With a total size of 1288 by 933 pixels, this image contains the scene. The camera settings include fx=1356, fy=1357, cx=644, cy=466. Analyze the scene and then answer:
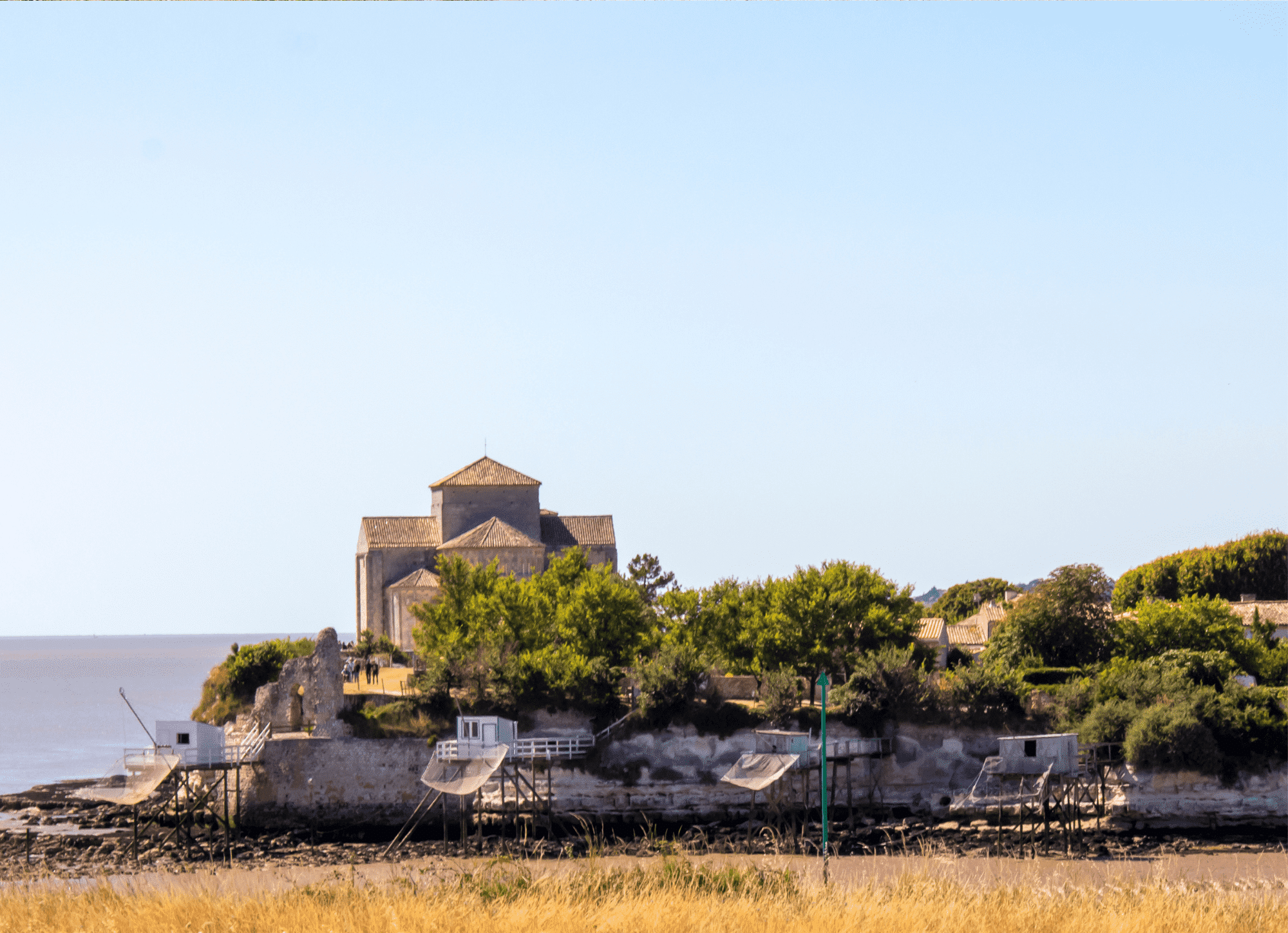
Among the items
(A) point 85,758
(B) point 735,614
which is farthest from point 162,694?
(B) point 735,614

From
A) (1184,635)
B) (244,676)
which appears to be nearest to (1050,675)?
(1184,635)

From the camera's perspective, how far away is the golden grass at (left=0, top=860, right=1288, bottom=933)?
1182 cm

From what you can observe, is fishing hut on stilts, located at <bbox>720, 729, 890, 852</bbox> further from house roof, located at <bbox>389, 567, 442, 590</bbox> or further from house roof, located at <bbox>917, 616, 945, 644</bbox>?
house roof, located at <bbox>389, 567, 442, 590</bbox>

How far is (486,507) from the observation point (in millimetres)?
78812

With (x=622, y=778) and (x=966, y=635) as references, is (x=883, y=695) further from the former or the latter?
(x=966, y=635)

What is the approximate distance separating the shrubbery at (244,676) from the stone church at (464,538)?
344 inches

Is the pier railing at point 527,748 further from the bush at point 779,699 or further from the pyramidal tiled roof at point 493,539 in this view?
the pyramidal tiled roof at point 493,539

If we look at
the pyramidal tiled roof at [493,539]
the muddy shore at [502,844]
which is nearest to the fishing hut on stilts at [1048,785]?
the muddy shore at [502,844]

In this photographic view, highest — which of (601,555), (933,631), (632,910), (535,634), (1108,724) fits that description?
(601,555)

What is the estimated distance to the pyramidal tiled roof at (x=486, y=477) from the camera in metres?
78.8

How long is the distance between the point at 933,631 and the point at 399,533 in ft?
99.6

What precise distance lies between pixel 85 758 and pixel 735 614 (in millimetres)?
37336

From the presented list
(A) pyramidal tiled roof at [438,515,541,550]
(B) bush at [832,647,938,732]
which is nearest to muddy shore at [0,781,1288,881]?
(B) bush at [832,647,938,732]

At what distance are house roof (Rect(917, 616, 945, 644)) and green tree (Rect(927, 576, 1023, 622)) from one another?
28336 millimetres
